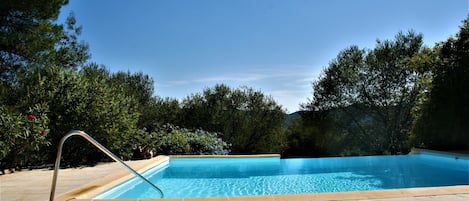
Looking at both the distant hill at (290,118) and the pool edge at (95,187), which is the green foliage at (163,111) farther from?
the pool edge at (95,187)

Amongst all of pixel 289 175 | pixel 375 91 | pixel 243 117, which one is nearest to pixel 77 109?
pixel 289 175

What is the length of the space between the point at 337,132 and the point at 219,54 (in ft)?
24.5

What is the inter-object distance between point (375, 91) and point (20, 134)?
48.0 ft

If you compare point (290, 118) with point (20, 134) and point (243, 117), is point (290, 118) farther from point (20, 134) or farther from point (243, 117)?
point (20, 134)

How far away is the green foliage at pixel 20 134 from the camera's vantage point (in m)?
5.71

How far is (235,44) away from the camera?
12367 millimetres

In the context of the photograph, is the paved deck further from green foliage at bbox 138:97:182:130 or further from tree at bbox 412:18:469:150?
tree at bbox 412:18:469:150

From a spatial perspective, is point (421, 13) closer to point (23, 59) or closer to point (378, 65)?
point (378, 65)

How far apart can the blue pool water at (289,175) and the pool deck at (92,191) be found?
1.36ft

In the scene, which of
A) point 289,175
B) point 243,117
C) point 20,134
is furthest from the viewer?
point 243,117

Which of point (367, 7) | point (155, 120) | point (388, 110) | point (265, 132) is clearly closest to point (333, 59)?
point (388, 110)

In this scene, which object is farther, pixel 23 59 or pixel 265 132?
pixel 265 132

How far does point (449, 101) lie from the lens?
10719 mm

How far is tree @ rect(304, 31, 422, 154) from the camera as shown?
15773mm
